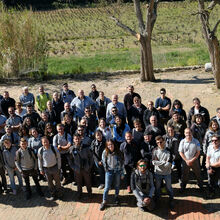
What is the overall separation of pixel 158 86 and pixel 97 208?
866 centimetres

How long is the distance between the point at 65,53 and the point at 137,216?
2676cm

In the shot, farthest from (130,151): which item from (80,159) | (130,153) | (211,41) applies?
(211,41)

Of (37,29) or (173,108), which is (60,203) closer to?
(173,108)

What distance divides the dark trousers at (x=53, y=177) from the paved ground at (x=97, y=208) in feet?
→ 0.75

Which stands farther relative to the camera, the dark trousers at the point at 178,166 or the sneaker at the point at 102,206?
the dark trousers at the point at 178,166

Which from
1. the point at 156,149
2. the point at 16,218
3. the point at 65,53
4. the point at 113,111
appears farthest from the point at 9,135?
→ the point at 65,53

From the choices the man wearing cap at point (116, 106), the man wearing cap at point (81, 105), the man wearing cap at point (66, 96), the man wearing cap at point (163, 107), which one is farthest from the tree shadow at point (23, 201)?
the man wearing cap at point (163, 107)

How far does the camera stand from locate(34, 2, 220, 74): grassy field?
22.8 meters

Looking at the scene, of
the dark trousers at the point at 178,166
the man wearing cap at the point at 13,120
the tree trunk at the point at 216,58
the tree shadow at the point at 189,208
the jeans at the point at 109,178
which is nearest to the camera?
the tree shadow at the point at 189,208

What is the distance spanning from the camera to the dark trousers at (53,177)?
273 inches

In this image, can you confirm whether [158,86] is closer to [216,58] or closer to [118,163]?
[216,58]

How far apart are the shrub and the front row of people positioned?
10390mm

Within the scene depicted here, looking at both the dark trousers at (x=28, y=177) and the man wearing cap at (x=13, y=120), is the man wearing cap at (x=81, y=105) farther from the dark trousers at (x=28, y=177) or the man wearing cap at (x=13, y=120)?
the dark trousers at (x=28, y=177)

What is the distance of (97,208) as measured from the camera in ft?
22.3
